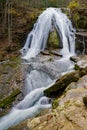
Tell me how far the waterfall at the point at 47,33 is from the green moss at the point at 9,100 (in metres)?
5.62

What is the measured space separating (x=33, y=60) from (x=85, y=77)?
5.82 metres

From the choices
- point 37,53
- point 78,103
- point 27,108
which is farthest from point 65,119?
point 37,53

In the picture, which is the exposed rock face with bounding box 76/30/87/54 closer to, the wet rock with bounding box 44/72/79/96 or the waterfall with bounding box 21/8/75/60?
the waterfall with bounding box 21/8/75/60

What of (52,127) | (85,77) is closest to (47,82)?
(85,77)

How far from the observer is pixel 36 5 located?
2459cm

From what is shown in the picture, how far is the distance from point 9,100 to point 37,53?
6.82m

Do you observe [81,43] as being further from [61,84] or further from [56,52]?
[61,84]

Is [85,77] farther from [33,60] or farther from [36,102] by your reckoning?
[33,60]

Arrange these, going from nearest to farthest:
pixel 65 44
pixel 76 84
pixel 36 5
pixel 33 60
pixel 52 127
Result: pixel 52 127, pixel 76 84, pixel 33 60, pixel 65 44, pixel 36 5

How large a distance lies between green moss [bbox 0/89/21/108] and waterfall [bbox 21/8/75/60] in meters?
5.62

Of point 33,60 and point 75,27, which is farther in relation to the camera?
point 75,27

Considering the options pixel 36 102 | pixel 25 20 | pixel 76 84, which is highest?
pixel 25 20

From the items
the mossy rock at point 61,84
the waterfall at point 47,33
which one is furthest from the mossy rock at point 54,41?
the mossy rock at point 61,84

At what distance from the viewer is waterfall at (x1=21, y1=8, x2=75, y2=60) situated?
54.1ft
